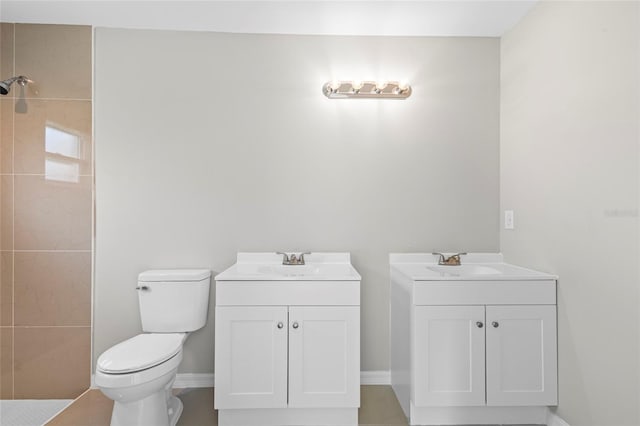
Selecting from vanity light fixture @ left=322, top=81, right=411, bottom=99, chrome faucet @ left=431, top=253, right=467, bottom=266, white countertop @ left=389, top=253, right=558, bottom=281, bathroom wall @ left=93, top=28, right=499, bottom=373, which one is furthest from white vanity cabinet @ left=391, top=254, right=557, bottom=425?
vanity light fixture @ left=322, top=81, right=411, bottom=99

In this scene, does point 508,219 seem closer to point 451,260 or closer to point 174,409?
point 451,260

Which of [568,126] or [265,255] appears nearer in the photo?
[568,126]

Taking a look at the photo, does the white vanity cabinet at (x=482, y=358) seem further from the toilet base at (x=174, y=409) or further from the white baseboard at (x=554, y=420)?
the toilet base at (x=174, y=409)

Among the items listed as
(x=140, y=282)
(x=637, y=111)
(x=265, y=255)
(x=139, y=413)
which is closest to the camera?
(x=637, y=111)

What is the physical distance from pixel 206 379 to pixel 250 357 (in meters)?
0.73

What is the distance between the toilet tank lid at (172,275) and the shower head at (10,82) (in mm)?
1362

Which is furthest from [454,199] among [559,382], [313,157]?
[559,382]

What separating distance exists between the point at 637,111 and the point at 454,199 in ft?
3.50

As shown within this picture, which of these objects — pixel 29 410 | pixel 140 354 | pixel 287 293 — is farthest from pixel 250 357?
pixel 29 410

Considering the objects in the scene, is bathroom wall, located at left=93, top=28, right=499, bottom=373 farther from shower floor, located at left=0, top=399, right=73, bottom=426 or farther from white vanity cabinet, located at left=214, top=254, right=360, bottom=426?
white vanity cabinet, located at left=214, top=254, right=360, bottom=426

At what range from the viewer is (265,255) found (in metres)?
2.23

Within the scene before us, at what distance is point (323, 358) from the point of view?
1.73 metres

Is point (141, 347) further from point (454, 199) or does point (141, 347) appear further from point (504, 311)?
point (454, 199)

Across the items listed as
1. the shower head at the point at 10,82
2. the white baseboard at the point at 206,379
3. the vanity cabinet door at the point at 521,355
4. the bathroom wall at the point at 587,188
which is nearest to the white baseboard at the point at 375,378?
the white baseboard at the point at 206,379
